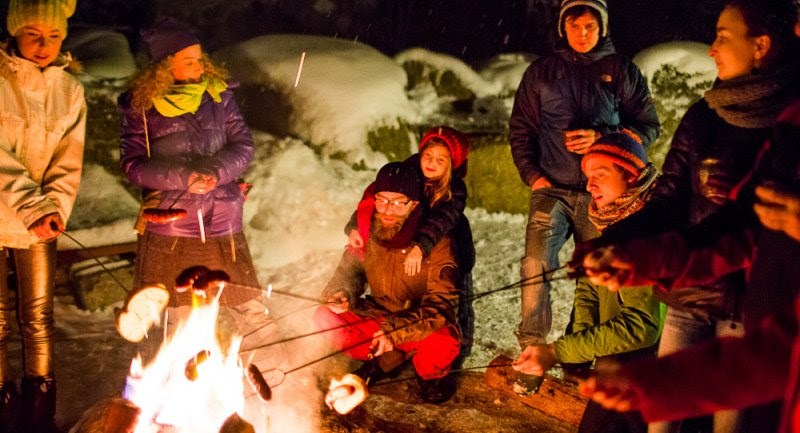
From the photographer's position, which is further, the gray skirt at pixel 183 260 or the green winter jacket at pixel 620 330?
the gray skirt at pixel 183 260

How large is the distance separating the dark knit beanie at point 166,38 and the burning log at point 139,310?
1598 mm

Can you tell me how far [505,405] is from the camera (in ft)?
14.0

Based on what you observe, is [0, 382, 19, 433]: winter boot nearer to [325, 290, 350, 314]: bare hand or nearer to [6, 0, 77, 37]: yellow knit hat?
[325, 290, 350, 314]: bare hand

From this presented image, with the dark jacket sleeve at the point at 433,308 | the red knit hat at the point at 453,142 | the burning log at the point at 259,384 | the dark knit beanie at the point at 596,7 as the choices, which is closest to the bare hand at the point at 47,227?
the burning log at the point at 259,384

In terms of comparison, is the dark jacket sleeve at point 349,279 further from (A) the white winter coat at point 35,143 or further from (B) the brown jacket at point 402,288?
(A) the white winter coat at point 35,143

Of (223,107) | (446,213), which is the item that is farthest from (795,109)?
(223,107)

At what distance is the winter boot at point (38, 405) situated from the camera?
3.88 m

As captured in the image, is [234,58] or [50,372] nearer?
[50,372]

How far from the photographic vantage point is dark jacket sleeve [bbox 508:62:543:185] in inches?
179

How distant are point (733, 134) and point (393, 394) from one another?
2.85 metres

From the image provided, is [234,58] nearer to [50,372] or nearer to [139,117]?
[139,117]

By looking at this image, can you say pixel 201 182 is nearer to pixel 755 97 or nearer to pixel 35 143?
pixel 35 143

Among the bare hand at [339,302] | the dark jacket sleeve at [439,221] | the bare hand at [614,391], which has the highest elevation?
the bare hand at [614,391]

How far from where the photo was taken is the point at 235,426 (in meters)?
2.97
